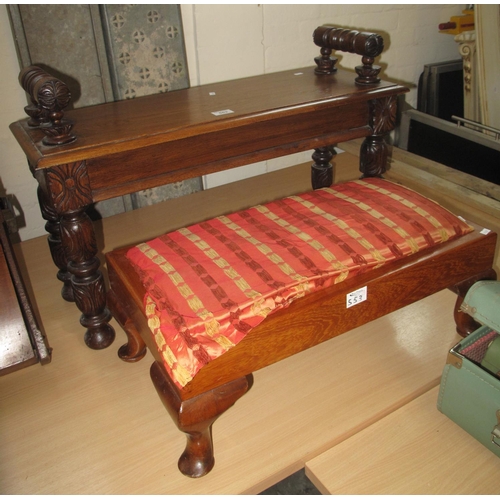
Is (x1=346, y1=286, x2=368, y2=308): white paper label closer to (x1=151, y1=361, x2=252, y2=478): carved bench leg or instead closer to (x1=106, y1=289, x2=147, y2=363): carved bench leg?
(x1=151, y1=361, x2=252, y2=478): carved bench leg

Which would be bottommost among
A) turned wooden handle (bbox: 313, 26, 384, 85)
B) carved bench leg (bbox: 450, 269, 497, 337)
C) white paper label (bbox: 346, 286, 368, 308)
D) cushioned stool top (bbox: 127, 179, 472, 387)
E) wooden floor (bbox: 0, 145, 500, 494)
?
wooden floor (bbox: 0, 145, 500, 494)

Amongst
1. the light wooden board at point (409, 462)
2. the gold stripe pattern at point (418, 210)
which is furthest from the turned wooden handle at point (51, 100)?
the light wooden board at point (409, 462)

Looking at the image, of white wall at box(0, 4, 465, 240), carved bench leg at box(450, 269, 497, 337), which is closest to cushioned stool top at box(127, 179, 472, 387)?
carved bench leg at box(450, 269, 497, 337)

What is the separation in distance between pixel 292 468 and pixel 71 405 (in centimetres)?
65

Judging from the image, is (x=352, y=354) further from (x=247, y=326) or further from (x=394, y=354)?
(x=247, y=326)

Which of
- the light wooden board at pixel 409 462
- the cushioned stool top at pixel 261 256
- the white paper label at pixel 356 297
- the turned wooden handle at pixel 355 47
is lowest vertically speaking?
the light wooden board at pixel 409 462

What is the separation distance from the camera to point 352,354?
169 cm

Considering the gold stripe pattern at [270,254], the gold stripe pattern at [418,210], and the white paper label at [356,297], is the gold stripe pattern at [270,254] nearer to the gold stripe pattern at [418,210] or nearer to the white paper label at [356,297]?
the white paper label at [356,297]

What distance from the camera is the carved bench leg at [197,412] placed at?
1.21 metres

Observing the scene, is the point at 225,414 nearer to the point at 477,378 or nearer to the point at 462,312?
the point at 477,378

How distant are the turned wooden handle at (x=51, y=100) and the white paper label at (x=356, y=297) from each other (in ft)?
2.75

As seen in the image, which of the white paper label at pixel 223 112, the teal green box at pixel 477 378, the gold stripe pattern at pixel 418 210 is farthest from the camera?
the white paper label at pixel 223 112

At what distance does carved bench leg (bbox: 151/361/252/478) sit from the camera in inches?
47.8

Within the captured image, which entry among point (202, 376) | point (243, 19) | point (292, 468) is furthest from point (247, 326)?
point (243, 19)
